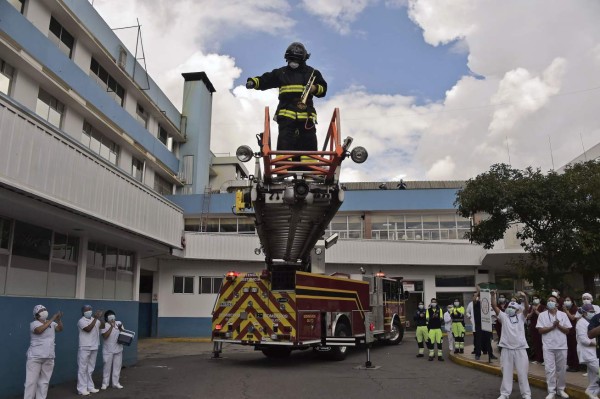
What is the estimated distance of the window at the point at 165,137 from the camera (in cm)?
2881

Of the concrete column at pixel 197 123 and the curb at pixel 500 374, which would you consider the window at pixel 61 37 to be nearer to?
the concrete column at pixel 197 123

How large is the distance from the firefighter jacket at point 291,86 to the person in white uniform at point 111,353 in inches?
224

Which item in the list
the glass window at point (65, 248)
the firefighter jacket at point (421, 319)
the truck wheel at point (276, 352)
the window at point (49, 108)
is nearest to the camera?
the glass window at point (65, 248)

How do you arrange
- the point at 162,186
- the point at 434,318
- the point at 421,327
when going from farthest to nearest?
the point at 162,186 → the point at 421,327 → the point at 434,318

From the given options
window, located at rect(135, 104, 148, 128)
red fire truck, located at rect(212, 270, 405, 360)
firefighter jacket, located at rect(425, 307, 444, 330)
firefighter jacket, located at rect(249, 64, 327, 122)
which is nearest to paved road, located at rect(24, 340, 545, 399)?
red fire truck, located at rect(212, 270, 405, 360)

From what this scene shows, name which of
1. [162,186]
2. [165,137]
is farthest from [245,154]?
[165,137]

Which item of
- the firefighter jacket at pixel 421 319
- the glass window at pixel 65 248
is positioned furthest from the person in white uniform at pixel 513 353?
the glass window at pixel 65 248

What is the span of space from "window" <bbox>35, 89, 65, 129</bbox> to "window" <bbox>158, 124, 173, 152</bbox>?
34.1 feet

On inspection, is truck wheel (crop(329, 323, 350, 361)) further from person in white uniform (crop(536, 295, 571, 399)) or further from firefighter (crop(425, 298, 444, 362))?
person in white uniform (crop(536, 295, 571, 399))

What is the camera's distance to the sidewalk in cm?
831

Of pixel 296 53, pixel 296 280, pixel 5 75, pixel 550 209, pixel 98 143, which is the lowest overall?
pixel 296 280

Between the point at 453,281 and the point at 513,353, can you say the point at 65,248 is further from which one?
the point at 453,281

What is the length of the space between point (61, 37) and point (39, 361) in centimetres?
1450

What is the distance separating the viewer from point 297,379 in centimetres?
1048
